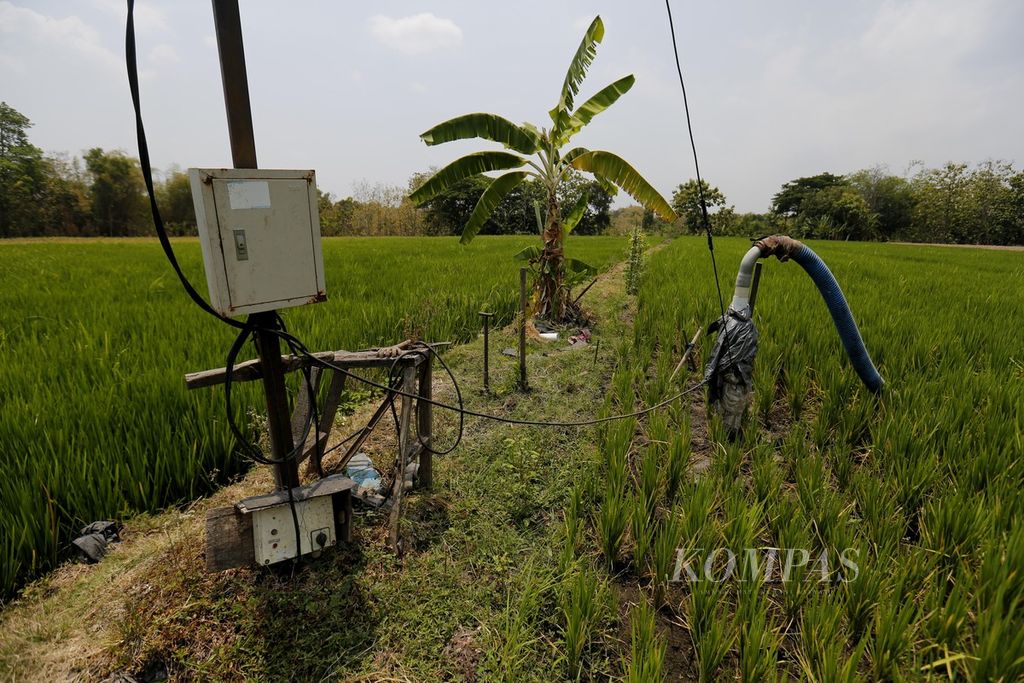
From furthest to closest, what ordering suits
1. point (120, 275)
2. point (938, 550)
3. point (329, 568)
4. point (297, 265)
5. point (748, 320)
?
point (120, 275), point (748, 320), point (329, 568), point (938, 550), point (297, 265)

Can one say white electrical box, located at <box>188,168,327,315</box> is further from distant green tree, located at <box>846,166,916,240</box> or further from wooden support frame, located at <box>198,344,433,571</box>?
distant green tree, located at <box>846,166,916,240</box>

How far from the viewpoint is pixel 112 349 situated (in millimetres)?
3418

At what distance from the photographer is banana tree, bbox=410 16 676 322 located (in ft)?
16.5

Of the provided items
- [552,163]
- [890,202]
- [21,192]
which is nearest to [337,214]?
[21,192]

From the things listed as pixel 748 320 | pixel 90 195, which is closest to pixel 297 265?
pixel 748 320

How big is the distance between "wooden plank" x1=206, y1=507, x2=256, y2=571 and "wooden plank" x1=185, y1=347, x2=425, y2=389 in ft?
1.57

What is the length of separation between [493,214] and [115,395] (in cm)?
2799

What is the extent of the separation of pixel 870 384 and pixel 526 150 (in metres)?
4.15

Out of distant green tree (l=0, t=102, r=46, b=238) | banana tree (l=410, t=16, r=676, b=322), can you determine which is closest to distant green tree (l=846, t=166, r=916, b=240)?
banana tree (l=410, t=16, r=676, b=322)

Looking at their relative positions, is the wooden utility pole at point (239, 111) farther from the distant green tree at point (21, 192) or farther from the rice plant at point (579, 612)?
the distant green tree at point (21, 192)

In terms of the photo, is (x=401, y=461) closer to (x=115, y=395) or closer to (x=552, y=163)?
(x=115, y=395)


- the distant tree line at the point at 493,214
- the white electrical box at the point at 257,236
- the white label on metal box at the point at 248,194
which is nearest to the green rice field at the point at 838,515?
the white electrical box at the point at 257,236

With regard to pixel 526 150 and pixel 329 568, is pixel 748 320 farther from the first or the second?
pixel 526 150

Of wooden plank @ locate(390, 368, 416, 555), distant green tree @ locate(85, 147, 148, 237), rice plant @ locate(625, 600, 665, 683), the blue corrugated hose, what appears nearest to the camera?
rice plant @ locate(625, 600, 665, 683)
